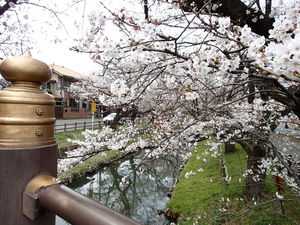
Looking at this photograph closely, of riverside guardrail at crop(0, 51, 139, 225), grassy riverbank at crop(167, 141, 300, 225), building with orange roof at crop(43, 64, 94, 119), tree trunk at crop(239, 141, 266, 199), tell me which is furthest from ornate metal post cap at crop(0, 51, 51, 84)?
building with orange roof at crop(43, 64, 94, 119)

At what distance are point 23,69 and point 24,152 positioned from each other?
24 centimetres

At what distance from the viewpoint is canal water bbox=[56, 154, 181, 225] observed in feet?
21.9

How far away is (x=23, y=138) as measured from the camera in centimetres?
60

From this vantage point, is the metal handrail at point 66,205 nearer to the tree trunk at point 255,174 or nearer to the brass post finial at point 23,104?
the brass post finial at point 23,104

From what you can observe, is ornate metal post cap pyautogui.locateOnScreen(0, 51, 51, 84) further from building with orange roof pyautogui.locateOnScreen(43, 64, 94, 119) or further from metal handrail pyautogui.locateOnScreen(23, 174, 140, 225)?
building with orange roof pyautogui.locateOnScreen(43, 64, 94, 119)

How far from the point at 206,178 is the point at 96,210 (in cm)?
741

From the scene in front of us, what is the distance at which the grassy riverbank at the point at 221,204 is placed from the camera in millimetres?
4336

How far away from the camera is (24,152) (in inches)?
23.5

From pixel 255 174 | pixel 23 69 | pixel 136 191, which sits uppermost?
pixel 23 69

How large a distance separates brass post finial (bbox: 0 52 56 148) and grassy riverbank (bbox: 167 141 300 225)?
3627 millimetres

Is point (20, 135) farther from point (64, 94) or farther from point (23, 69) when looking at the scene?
point (64, 94)

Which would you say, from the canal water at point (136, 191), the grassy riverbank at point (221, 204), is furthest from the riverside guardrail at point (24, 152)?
the canal water at point (136, 191)

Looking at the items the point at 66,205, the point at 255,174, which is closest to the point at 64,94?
the point at 255,174

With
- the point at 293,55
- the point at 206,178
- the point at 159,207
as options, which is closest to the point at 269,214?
the point at 206,178
